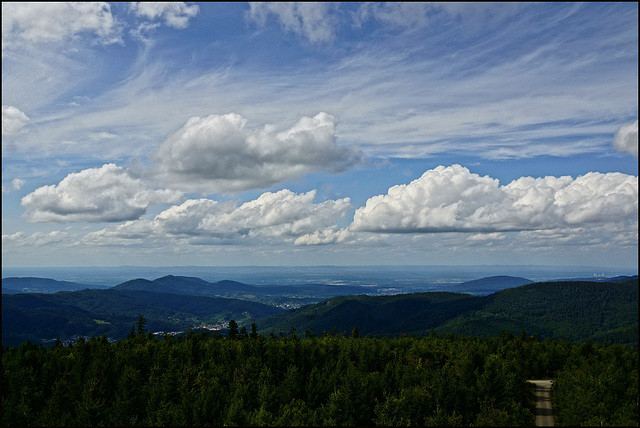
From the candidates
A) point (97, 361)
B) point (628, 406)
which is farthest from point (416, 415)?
point (97, 361)

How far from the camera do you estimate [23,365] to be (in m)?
98.3

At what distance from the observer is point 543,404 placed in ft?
292

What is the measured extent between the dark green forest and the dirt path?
5.90ft

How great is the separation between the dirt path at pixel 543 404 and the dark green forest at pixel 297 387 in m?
1.80

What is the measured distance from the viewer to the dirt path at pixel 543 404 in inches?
3158

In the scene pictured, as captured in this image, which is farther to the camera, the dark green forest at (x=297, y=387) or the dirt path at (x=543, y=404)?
the dirt path at (x=543, y=404)

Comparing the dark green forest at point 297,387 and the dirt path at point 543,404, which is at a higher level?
the dark green forest at point 297,387

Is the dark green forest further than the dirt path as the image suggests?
No

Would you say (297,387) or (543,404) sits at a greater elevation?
(297,387)

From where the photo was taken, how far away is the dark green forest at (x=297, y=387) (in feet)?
242

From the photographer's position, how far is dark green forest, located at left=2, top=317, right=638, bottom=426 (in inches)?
2906

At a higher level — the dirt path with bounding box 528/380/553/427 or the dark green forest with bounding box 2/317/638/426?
the dark green forest with bounding box 2/317/638/426

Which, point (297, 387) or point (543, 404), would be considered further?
point (543, 404)

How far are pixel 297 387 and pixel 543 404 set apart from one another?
166ft
